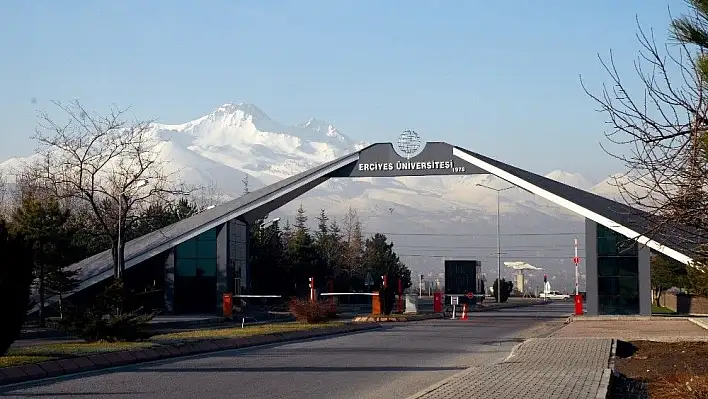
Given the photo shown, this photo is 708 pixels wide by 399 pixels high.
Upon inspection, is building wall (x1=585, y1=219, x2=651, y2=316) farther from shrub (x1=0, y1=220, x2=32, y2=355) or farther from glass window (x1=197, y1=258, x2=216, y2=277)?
shrub (x1=0, y1=220, x2=32, y2=355)

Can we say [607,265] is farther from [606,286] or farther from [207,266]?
[207,266]

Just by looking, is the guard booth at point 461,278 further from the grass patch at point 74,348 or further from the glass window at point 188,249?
the grass patch at point 74,348

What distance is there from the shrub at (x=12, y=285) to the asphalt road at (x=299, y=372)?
219cm

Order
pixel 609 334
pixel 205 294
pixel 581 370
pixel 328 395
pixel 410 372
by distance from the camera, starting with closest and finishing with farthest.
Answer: pixel 328 395, pixel 581 370, pixel 410 372, pixel 609 334, pixel 205 294

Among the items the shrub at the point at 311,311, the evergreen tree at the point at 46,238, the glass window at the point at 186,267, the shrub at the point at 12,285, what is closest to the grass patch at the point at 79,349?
the shrub at the point at 12,285

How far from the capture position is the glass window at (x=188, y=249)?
50312 millimetres

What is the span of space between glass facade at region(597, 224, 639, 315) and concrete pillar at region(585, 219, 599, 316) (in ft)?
0.56

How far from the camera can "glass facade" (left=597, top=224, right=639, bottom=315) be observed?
148 feet

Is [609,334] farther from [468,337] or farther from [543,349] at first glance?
[543,349]

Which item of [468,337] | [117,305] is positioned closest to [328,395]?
[117,305]

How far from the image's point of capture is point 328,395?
46.4 ft

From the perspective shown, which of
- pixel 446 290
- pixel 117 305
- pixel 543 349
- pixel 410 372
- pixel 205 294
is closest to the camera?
pixel 410 372

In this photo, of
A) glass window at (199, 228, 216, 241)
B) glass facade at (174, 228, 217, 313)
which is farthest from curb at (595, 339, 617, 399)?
glass facade at (174, 228, 217, 313)

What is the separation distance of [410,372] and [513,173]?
101ft
